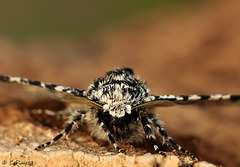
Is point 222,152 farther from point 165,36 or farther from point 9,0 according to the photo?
point 9,0

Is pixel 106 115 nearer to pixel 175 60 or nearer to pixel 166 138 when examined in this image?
pixel 166 138

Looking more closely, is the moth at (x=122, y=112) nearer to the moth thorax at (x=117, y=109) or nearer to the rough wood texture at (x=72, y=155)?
the moth thorax at (x=117, y=109)

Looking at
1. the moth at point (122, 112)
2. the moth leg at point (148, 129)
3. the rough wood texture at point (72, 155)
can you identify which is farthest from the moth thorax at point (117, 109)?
the rough wood texture at point (72, 155)

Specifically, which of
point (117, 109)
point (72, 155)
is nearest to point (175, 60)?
point (117, 109)

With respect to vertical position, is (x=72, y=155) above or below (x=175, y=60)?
below

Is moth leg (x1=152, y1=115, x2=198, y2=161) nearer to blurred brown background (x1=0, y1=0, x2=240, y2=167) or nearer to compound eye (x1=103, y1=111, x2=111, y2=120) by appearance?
compound eye (x1=103, y1=111, x2=111, y2=120)

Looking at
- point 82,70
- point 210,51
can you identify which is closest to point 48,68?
point 82,70
